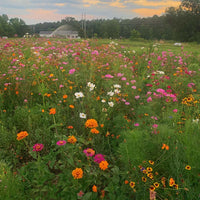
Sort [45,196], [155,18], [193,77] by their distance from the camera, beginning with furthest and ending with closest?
[155,18], [193,77], [45,196]

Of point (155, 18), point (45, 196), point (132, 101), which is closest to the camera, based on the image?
point (45, 196)

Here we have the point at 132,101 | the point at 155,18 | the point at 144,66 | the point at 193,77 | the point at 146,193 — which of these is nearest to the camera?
the point at 146,193

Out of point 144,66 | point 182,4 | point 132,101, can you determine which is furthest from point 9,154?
point 182,4

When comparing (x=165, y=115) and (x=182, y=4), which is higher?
(x=182, y=4)

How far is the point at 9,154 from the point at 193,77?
3981 mm

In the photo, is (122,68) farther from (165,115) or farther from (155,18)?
(155,18)

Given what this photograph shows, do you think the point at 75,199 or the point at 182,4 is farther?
the point at 182,4

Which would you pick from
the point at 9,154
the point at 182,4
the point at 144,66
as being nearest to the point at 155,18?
the point at 182,4

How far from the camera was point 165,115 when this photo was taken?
8.58ft

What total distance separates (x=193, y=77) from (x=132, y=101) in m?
1.96

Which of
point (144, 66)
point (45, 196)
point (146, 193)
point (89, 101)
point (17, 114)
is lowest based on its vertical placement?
point (45, 196)

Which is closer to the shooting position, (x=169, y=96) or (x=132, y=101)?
(x=169, y=96)

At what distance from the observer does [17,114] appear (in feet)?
9.91

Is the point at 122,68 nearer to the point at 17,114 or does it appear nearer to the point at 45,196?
the point at 17,114
